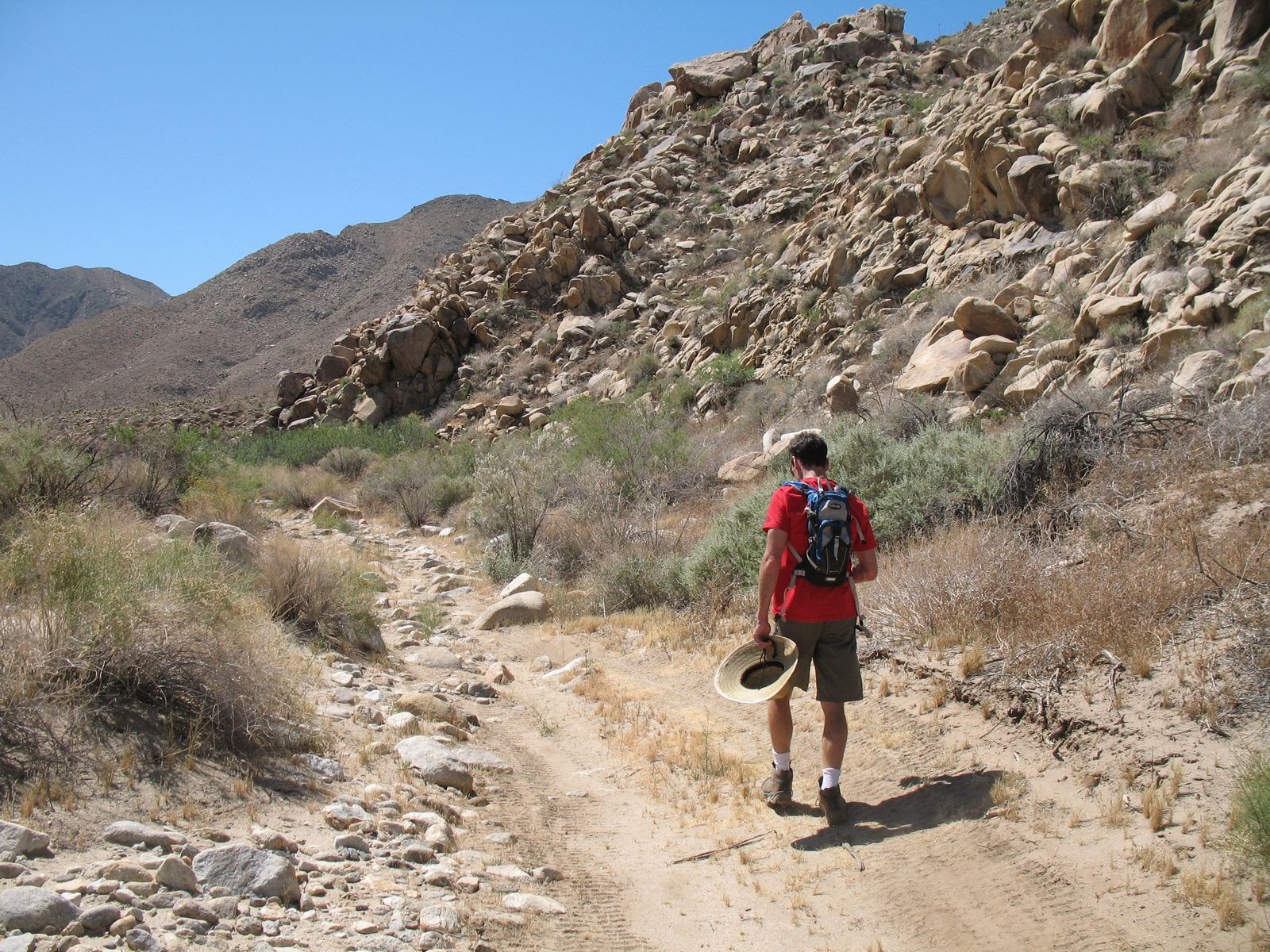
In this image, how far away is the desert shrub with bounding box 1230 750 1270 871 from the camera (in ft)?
9.91

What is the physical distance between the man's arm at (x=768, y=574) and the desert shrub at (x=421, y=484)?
45.3ft

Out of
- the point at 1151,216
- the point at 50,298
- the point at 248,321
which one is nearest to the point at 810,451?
the point at 1151,216

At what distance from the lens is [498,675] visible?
7.81 m

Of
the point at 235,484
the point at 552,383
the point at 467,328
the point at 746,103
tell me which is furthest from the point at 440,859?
the point at 746,103

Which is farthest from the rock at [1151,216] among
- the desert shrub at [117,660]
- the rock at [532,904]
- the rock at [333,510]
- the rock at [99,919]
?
the rock at [333,510]

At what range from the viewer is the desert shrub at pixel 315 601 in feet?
25.3

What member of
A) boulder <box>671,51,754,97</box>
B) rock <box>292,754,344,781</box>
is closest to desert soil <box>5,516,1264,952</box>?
rock <box>292,754,344,781</box>

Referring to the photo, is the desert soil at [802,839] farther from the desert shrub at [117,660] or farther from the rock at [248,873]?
the desert shrub at [117,660]

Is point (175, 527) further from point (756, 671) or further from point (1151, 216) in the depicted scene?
point (1151, 216)

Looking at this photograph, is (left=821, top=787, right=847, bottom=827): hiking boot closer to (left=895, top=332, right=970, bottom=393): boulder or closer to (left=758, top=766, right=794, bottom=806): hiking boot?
(left=758, top=766, right=794, bottom=806): hiking boot

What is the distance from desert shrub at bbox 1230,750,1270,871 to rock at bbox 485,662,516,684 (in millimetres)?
5745

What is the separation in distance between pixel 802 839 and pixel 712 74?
35483mm

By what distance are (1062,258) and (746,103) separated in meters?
22.9

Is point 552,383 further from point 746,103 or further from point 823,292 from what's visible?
point 746,103
